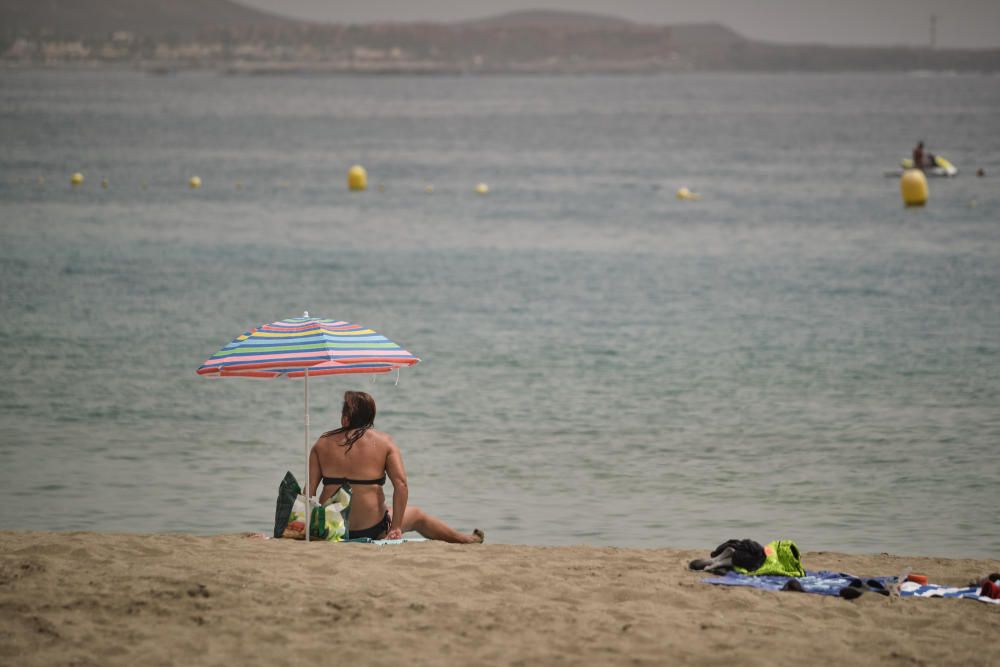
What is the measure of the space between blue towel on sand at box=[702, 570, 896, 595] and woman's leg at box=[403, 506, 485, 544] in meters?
1.93

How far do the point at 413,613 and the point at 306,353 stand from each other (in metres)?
2.05

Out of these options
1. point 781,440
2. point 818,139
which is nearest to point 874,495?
point 781,440

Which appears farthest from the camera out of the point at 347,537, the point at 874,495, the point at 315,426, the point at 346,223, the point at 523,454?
the point at 346,223

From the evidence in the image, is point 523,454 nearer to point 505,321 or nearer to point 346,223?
point 505,321

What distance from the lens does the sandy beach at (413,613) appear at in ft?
22.9

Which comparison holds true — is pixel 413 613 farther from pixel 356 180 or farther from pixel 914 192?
pixel 356 180

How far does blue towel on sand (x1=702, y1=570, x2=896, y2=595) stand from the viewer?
832 cm

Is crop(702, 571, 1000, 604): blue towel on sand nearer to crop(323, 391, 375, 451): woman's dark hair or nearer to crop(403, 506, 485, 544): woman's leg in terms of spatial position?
crop(403, 506, 485, 544): woman's leg

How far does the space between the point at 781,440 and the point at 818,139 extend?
285ft

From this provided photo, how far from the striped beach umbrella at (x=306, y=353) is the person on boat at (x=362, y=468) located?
0.16m

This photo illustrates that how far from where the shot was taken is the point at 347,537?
30.6 ft

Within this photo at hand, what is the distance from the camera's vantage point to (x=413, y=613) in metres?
7.62

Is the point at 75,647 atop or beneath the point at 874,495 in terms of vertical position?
atop

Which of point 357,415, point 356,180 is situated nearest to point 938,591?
point 357,415
